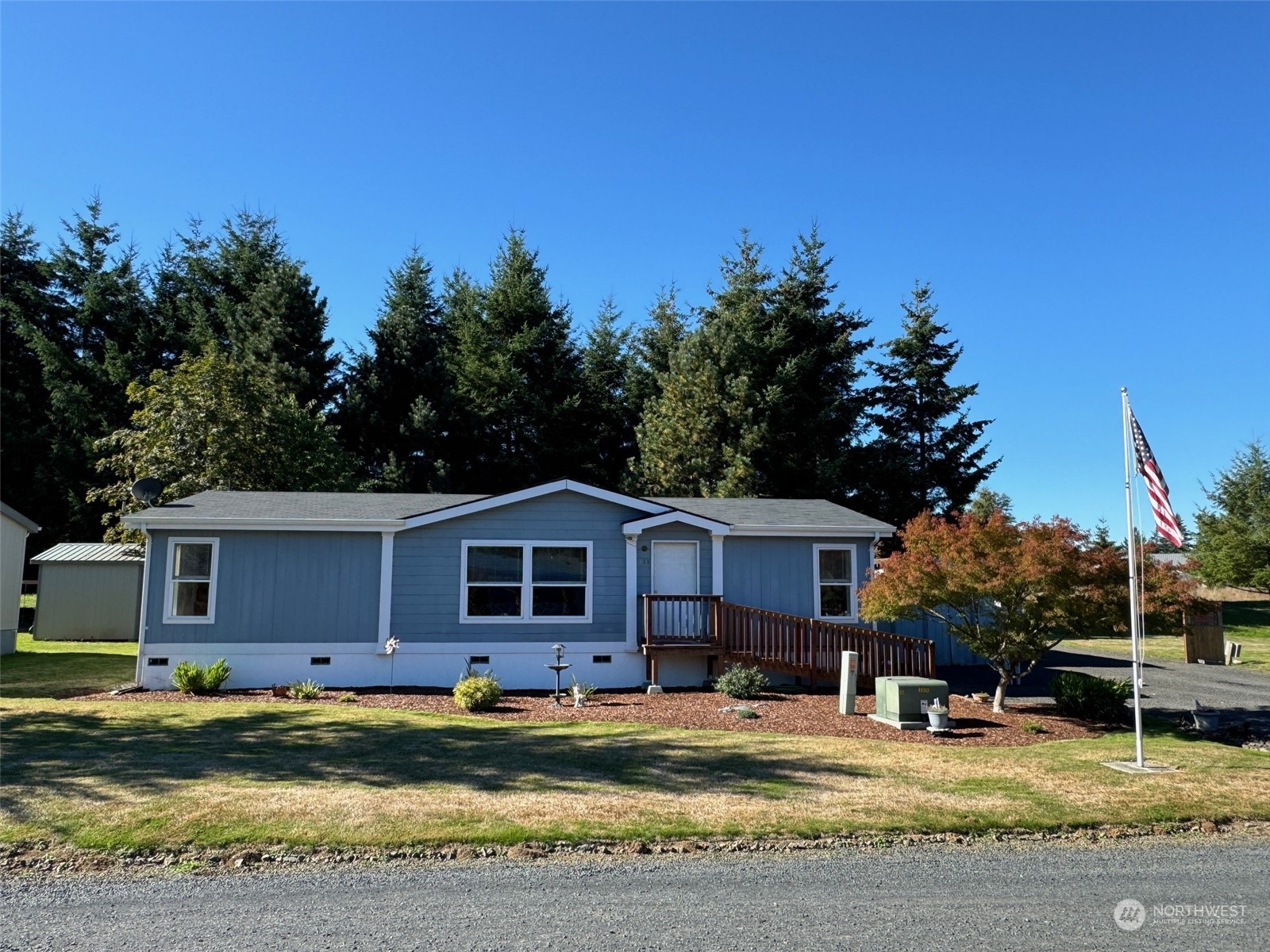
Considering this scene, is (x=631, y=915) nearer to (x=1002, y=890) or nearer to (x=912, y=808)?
→ (x=1002, y=890)

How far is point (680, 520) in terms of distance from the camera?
52.9ft

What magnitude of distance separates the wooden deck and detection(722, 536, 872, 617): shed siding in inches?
22.0

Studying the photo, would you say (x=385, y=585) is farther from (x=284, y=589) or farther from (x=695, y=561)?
(x=695, y=561)

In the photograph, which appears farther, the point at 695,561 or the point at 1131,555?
the point at 695,561

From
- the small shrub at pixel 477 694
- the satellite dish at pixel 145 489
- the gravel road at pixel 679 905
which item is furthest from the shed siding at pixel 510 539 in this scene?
the gravel road at pixel 679 905

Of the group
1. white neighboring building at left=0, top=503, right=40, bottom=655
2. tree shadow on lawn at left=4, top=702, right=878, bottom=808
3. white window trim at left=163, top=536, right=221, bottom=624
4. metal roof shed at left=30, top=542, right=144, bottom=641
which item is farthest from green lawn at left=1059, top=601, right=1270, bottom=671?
metal roof shed at left=30, top=542, right=144, bottom=641

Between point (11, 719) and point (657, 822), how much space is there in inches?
356

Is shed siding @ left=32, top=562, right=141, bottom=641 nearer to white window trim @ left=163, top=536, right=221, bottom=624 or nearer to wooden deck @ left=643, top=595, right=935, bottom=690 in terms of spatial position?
white window trim @ left=163, top=536, right=221, bottom=624

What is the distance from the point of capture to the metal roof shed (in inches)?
913

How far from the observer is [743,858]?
20.7 feet

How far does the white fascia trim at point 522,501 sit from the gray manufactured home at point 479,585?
0.11 feet

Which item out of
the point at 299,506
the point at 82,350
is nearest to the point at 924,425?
the point at 299,506

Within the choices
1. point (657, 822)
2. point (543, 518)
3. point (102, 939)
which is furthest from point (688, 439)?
point (102, 939)

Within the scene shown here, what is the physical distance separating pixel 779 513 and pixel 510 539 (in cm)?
549
